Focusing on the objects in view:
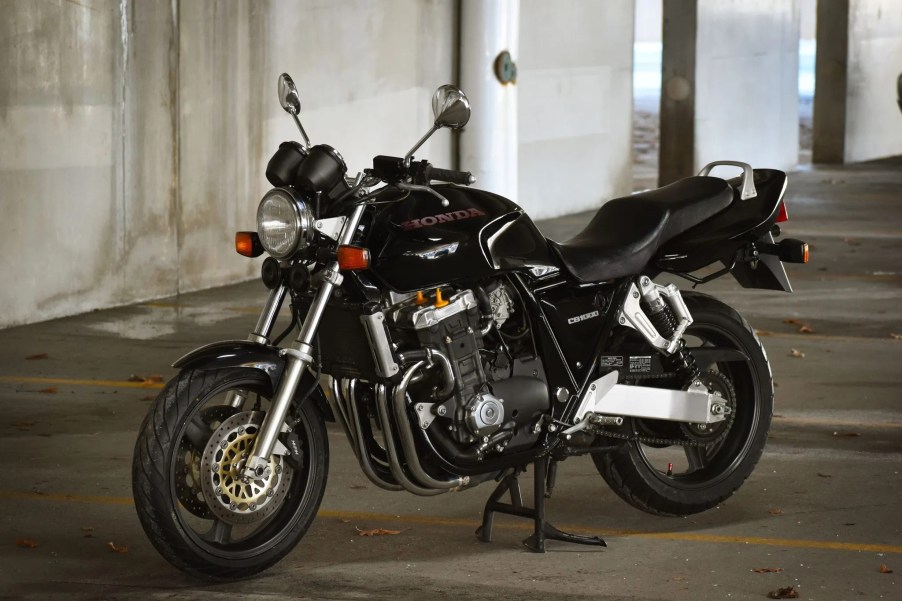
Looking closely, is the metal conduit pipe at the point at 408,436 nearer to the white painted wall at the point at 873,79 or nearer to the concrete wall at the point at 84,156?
the concrete wall at the point at 84,156

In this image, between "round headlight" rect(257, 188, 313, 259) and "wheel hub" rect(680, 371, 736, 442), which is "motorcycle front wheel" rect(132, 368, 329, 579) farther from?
"wheel hub" rect(680, 371, 736, 442)

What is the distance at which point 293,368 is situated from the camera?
13.9 ft

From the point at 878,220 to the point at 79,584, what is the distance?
470 inches

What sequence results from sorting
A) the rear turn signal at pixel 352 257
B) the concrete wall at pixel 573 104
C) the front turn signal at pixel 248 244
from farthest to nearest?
the concrete wall at pixel 573 104
the front turn signal at pixel 248 244
the rear turn signal at pixel 352 257

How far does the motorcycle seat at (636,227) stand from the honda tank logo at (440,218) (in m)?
0.35

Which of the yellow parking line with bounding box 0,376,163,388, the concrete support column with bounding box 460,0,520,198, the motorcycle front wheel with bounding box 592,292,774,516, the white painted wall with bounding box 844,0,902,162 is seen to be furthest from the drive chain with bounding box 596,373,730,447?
the white painted wall with bounding box 844,0,902,162

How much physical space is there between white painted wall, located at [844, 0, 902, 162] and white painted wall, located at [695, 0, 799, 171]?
7.08 ft

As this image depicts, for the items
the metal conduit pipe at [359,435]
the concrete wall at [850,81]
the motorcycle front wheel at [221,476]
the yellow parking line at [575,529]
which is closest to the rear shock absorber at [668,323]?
the yellow parking line at [575,529]

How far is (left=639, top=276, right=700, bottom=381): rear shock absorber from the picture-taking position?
192 inches

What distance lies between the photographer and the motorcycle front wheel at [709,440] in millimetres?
5000

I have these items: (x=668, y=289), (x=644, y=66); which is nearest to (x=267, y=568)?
(x=668, y=289)

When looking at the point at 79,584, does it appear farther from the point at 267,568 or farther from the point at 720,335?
the point at 720,335

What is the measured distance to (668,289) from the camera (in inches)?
194

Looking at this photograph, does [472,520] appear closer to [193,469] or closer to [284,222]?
[193,469]
